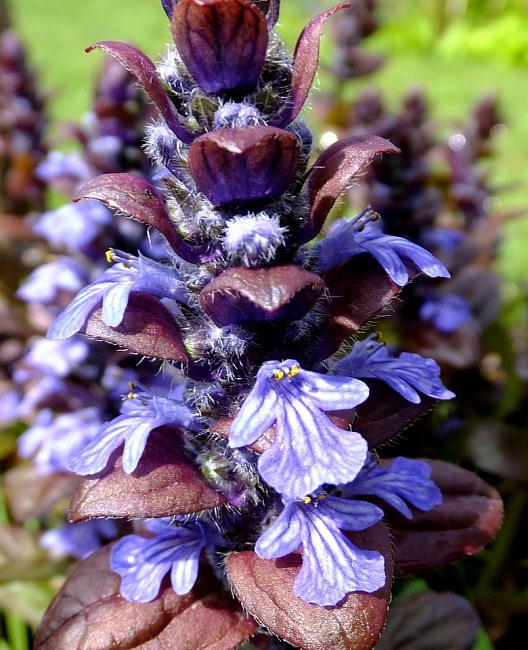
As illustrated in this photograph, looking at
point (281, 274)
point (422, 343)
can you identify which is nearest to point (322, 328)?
point (281, 274)

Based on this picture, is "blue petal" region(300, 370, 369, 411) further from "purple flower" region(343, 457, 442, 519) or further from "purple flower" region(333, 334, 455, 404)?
"purple flower" region(343, 457, 442, 519)

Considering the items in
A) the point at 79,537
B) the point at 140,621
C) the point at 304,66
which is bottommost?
the point at 79,537

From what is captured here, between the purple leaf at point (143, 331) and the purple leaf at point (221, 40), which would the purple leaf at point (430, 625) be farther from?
the purple leaf at point (221, 40)

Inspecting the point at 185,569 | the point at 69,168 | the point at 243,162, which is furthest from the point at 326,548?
the point at 69,168

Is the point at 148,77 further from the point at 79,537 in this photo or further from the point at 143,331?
the point at 79,537

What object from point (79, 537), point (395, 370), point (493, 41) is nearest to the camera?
point (395, 370)

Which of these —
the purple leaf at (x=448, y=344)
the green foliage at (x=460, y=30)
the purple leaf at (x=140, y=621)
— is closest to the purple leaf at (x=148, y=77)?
the purple leaf at (x=140, y=621)
